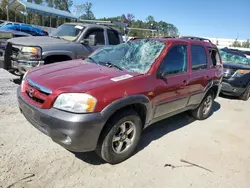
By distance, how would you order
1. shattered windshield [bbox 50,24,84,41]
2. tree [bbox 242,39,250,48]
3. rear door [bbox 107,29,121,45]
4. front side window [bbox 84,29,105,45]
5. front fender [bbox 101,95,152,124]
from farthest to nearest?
tree [bbox 242,39,250,48] < rear door [bbox 107,29,121,45] < front side window [bbox 84,29,105,45] < shattered windshield [bbox 50,24,84,41] < front fender [bbox 101,95,152,124]

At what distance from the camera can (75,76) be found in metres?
3.30

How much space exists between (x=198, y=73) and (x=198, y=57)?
378 millimetres

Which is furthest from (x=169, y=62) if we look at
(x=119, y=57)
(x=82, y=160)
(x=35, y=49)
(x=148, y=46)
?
(x=35, y=49)

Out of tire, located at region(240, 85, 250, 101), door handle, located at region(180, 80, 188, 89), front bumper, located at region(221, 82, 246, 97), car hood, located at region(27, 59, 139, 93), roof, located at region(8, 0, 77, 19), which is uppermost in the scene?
roof, located at region(8, 0, 77, 19)

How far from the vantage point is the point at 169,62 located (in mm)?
Answer: 3965

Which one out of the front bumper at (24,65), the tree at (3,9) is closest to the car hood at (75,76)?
the front bumper at (24,65)

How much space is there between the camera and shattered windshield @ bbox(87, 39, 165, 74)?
3.74m

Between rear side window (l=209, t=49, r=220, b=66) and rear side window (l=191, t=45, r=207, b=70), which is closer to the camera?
rear side window (l=191, t=45, r=207, b=70)

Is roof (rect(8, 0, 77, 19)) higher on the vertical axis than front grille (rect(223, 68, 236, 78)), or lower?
higher

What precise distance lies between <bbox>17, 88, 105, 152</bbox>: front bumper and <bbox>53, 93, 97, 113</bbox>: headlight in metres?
0.06

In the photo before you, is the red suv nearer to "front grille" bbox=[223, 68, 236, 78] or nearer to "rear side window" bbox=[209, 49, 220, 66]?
"rear side window" bbox=[209, 49, 220, 66]

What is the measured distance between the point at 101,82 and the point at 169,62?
141 cm

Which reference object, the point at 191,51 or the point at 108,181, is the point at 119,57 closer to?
the point at 191,51

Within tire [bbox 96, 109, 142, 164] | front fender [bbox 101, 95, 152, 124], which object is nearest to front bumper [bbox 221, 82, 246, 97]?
front fender [bbox 101, 95, 152, 124]
